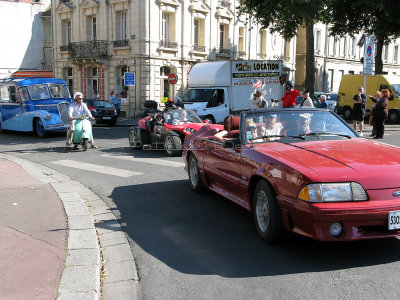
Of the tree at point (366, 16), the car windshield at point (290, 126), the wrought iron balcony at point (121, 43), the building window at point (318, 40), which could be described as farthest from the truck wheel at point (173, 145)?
the building window at point (318, 40)

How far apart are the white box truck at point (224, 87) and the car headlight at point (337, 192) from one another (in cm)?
1576

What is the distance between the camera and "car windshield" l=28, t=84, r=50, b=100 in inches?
737

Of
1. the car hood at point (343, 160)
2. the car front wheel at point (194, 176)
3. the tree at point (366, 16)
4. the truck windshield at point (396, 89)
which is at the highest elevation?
the tree at point (366, 16)

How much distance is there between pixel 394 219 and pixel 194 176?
161 inches

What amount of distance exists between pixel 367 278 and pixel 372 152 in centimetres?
157

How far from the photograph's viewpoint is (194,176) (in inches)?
311

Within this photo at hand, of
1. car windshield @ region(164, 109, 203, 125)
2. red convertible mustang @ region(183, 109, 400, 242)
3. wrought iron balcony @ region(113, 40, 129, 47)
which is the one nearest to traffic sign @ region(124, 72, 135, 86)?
wrought iron balcony @ region(113, 40, 129, 47)

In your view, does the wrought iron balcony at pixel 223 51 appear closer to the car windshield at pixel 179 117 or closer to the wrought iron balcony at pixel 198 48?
the wrought iron balcony at pixel 198 48

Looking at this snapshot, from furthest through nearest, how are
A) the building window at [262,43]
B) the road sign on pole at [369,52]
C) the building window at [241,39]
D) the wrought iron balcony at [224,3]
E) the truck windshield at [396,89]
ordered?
1. the building window at [262,43]
2. the building window at [241,39]
3. the wrought iron balcony at [224,3]
4. the truck windshield at [396,89]
5. the road sign on pole at [369,52]

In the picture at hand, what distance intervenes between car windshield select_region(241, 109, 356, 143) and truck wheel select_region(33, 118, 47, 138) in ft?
45.1

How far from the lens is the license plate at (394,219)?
14.1ft

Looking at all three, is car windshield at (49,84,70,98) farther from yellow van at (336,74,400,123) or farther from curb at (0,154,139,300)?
yellow van at (336,74,400,123)

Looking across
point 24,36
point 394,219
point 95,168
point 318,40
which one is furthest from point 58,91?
point 318,40

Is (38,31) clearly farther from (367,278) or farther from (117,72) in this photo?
(367,278)
